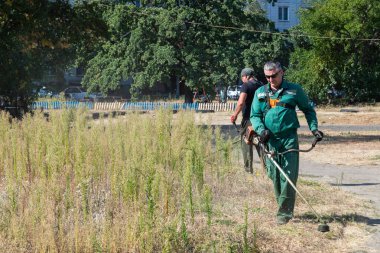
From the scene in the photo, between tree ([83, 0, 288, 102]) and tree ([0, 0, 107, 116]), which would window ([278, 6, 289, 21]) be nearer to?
tree ([83, 0, 288, 102])

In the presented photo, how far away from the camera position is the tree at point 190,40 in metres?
39.7

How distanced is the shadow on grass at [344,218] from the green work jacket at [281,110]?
106 cm

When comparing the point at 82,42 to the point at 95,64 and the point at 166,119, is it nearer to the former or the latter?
the point at 166,119

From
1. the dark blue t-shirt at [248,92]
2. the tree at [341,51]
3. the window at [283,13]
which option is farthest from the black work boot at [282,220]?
the window at [283,13]

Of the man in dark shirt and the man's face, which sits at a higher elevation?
the man's face

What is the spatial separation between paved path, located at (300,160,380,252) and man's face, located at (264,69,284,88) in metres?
1.93

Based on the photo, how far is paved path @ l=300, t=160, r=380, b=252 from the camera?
9272 millimetres

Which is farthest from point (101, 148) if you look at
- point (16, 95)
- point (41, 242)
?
point (16, 95)

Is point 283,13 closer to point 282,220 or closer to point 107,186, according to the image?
point 107,186

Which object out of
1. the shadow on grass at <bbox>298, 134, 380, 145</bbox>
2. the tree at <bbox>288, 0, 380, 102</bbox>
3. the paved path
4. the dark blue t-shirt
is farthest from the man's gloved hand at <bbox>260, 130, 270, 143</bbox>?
the tree at <bbox>288, 0, 380, 102</bbox>

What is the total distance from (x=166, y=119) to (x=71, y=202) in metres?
4.63

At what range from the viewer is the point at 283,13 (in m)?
84.4

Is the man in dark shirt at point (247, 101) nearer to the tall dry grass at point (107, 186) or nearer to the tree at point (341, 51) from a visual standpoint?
the tall dry grass at point (107, 186)

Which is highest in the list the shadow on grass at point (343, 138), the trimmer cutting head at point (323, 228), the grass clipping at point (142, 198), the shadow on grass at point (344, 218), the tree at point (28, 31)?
the tree at point (28, 31)
